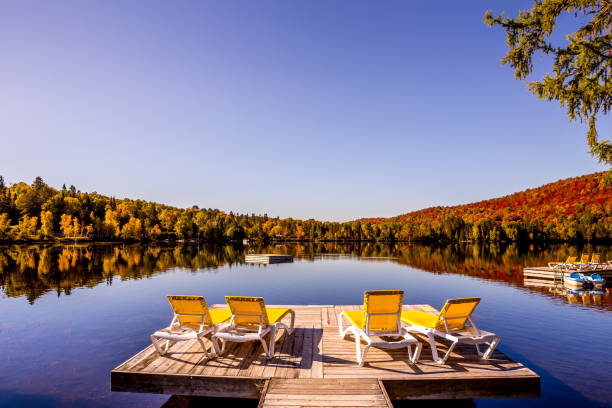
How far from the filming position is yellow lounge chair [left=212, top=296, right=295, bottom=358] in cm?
590

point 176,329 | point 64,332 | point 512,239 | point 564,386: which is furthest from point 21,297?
point 512,239

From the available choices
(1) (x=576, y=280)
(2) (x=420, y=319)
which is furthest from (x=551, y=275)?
(2) (x=420, y=319)

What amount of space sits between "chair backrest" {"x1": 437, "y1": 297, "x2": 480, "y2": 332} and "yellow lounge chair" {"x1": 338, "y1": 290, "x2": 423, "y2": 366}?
2.10 ft

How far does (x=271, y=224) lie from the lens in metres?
153

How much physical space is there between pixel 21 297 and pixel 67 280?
24.0 ft

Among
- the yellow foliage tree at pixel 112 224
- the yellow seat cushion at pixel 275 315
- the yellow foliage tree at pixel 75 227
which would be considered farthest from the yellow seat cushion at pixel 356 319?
the yellow foliage tree at pixel 112 224

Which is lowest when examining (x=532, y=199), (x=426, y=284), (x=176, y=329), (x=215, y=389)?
(x=426, y=284)

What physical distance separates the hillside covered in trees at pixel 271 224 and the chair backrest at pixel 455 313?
93.4m

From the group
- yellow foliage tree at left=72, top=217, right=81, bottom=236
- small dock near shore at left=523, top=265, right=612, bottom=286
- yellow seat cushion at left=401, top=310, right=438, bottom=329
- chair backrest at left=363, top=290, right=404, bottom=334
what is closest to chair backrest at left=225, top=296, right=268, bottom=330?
chair backrest at left=363, top=290, right=404, bottom=334

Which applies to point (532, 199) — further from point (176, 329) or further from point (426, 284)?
point (176, 329)

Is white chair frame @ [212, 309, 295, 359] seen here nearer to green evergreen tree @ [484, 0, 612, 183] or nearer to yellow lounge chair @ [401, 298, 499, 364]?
yellow lounge chair @ [401, 298, 499, 364]

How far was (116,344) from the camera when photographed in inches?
425

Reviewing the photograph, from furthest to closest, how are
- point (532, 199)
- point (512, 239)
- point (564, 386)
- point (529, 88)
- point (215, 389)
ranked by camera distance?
point (532, 199), point (512, 239), point (529, 88), point (564, 386), point (215, 389)

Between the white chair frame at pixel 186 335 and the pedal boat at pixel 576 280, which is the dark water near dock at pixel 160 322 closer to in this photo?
the white chair frame at pixel 186 335
